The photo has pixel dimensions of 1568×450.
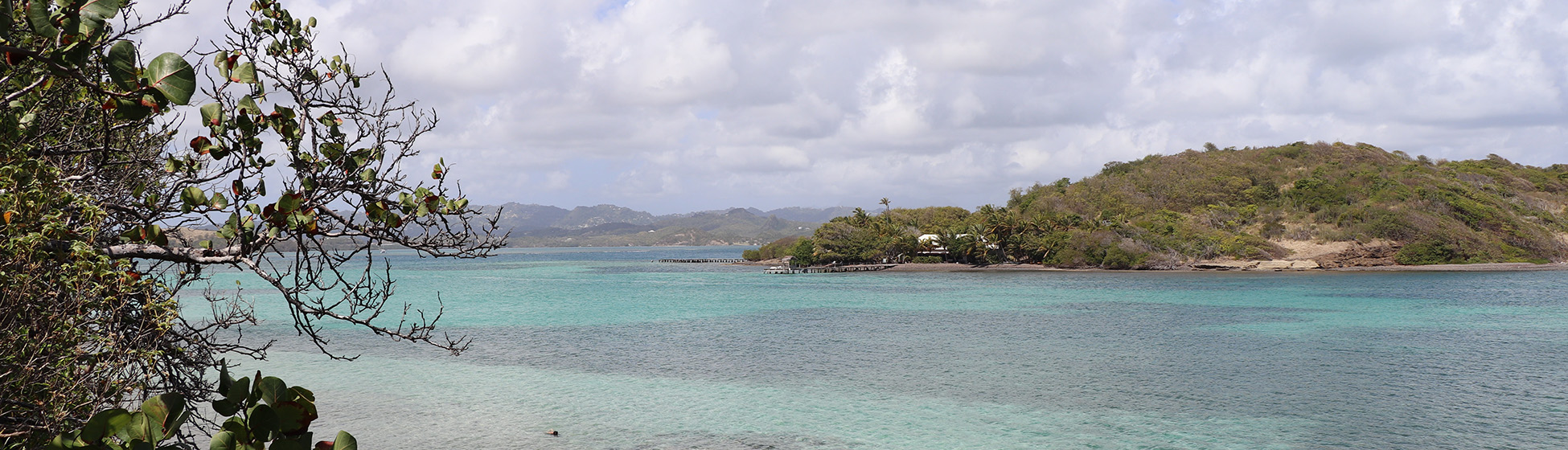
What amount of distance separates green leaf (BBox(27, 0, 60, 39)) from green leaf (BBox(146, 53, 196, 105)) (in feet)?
0.85

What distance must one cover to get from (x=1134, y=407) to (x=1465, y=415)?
5876 mm

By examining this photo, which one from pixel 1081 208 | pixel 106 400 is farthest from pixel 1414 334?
pixel 1081 208

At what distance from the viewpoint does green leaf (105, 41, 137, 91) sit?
103 inches

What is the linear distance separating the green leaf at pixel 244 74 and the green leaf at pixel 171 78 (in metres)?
1.19

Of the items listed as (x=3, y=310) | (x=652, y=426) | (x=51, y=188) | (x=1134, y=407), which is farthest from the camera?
(x=1134, y=407)

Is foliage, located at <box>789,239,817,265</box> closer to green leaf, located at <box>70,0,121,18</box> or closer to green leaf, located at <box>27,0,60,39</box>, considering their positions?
green leaf, located at <box>70,0,121,18</box>

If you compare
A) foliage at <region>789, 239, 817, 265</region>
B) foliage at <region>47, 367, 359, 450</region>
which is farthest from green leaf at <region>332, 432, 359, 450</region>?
foliage at <region>789, 239, 817, 265</region>

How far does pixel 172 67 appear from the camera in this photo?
2.73m

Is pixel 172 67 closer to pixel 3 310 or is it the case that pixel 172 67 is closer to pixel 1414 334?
pixel 3 310

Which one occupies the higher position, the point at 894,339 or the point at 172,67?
the point at 172,67

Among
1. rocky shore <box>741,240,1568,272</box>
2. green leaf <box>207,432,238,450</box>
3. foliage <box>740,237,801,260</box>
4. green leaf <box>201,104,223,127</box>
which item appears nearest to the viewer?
green leaf <box>207,432,238,450</box>

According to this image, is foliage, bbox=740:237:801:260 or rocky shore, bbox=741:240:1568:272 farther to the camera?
foliage, bbox=740:237:801:260

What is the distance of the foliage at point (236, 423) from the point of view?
3.12 m

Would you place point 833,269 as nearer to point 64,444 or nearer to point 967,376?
point 967,376
